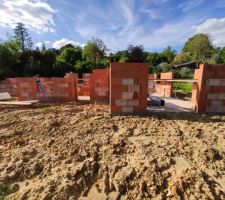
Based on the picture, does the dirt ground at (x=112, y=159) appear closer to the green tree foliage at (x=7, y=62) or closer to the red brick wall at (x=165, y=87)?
the red brick wall at (x=165, y=87)

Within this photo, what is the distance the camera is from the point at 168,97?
28.6ft

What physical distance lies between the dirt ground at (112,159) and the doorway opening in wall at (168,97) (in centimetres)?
139

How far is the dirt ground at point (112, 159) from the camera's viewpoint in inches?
86.1

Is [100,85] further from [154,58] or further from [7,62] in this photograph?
[154,58]

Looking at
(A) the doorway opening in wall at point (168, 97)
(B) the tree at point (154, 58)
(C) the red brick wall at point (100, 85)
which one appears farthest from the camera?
(B) the tree at point (154, 58)

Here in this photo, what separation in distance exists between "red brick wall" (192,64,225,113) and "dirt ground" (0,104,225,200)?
2.52ft

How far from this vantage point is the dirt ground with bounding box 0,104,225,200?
2.19 metres

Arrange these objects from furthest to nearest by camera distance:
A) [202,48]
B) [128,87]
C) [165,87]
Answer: [202,48], [165,87], [128,87]

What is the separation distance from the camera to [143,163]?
2.70 meters


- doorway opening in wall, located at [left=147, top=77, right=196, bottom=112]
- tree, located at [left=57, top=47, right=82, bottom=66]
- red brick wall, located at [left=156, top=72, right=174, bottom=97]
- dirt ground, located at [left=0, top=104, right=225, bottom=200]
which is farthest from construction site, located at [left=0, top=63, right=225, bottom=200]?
tree, located at [left=57, top=47, right=82, bottom=66]

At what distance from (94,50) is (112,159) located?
26.6m

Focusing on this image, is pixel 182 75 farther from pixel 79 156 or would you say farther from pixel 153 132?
pixel 79 156

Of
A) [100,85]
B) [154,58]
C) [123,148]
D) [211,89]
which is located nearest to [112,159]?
[123,148]

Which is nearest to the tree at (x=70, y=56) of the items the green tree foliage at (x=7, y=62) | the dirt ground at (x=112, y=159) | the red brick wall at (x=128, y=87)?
the green tree foliage at (x=7, y=62)
